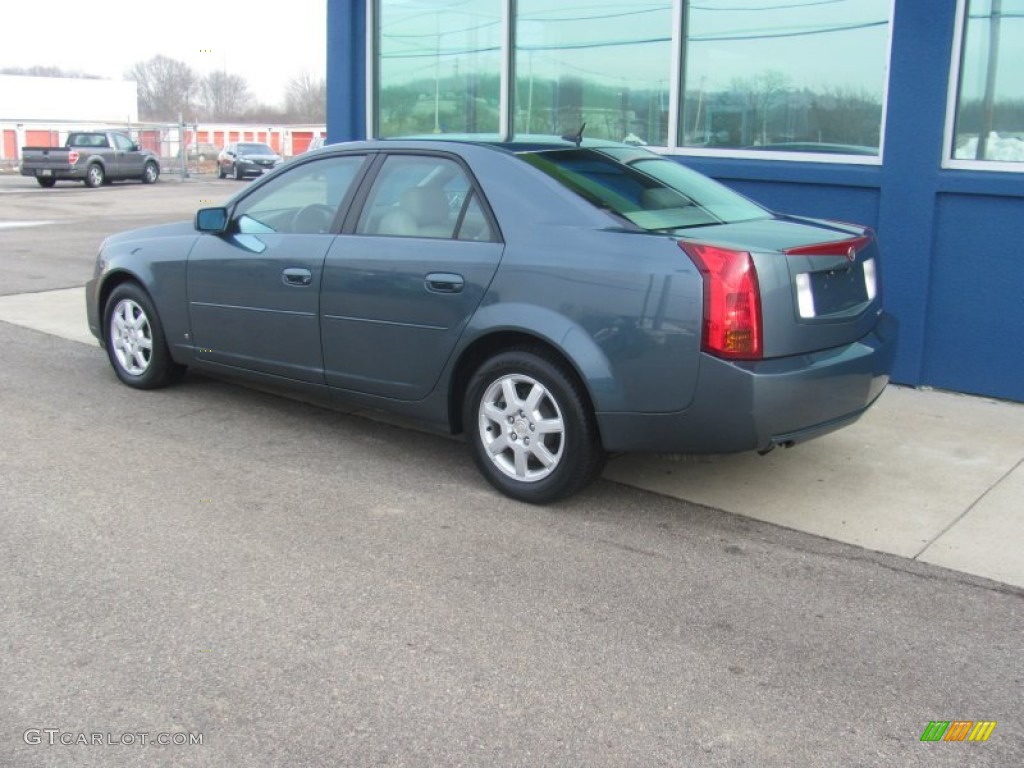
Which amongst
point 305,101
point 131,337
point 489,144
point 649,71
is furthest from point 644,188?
point 305,101

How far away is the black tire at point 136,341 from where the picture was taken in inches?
266

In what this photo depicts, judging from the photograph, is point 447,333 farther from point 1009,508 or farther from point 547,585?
point 1009,508

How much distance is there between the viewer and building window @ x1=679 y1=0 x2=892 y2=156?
7496 millimetres

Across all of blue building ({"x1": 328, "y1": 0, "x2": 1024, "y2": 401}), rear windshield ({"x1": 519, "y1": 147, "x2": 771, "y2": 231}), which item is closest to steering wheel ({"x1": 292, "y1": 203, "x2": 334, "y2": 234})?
rear windshield ({"x1": 519, "y1": 147, "x2": 771, "y2": 231})

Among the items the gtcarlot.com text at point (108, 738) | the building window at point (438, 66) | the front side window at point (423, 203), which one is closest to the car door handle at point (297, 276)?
the front side window at point (423, 203)

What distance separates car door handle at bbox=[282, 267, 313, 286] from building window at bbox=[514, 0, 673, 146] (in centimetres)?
400

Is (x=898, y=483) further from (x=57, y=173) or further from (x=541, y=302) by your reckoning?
(x=57, y=173)

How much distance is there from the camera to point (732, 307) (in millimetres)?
4363

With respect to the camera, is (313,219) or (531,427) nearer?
(531,427)

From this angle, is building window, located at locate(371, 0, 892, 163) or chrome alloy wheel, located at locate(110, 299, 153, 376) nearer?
chrome alloy wheel, located at locate(110, 299, 153, 376)

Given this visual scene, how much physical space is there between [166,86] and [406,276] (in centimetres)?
10816

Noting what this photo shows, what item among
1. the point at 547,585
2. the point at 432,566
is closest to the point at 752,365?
the point at 547,585

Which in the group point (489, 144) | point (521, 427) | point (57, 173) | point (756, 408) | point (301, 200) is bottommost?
point (521, 427)

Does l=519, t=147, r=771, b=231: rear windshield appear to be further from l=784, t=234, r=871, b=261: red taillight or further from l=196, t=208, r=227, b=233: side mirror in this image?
l=196, t=208, r=227, b=233: side mirror
